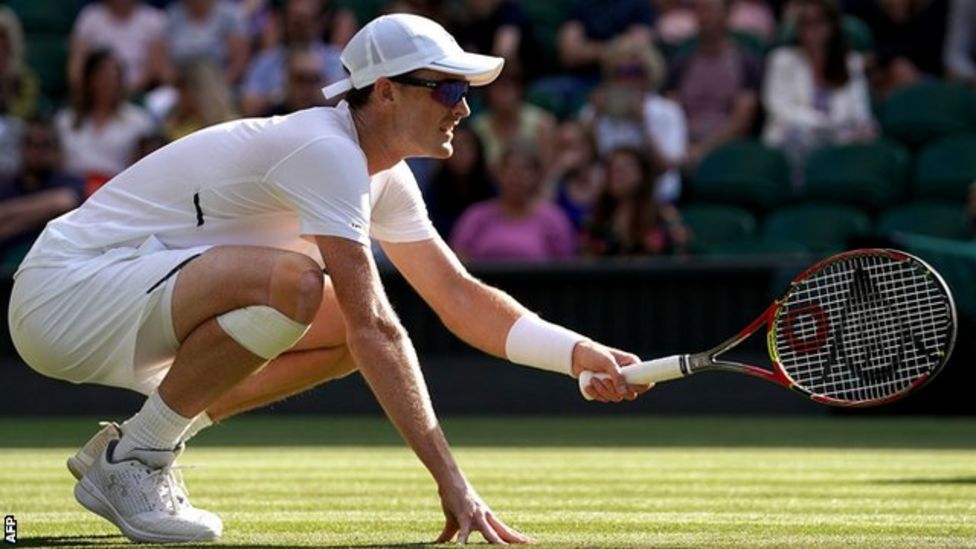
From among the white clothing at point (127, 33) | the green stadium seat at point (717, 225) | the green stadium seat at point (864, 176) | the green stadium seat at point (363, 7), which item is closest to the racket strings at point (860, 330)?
the green stadium seat at point (717, 225)

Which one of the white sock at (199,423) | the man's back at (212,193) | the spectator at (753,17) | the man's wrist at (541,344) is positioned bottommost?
the spectator at (753,17)

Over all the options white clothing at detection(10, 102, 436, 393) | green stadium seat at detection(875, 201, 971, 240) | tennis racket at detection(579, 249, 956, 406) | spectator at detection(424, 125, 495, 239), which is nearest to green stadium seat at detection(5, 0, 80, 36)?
spectator at detection(424, 125, 495, 239)

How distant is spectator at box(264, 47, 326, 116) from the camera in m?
12.6

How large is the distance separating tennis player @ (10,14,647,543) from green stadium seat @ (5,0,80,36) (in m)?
10.6

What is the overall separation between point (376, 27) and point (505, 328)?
0.93 meters

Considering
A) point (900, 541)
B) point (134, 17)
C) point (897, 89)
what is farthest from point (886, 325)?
point (134, 17)

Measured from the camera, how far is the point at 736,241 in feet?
38.8

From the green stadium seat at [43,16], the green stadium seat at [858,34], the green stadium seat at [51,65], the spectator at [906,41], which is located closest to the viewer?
the spectator at [906,41]

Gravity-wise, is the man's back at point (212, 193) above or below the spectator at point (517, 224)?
above

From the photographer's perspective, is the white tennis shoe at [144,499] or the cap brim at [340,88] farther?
the cap brim at [340,88]

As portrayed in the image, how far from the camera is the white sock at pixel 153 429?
5023 mm

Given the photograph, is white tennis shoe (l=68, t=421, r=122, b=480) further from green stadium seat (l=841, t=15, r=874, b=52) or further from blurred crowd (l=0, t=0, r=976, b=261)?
green stadium seat (l=841, t=15, r=874, b=52)

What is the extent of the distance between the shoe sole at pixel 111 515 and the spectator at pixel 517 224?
262 inches

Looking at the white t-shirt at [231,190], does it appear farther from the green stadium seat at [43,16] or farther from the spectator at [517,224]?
the green stadium seat at [43,16]
